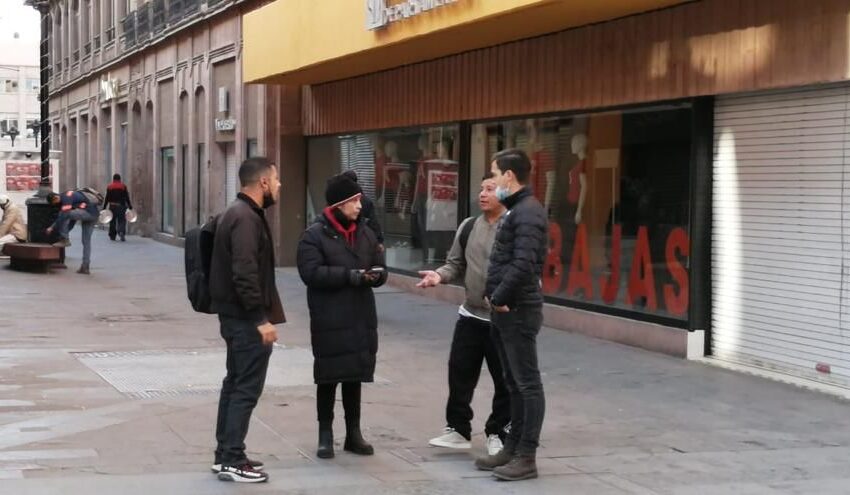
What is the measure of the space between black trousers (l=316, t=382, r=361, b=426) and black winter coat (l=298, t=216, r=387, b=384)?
17 centimetres

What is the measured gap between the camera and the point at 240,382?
7129mm

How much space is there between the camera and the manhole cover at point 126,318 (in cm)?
1514

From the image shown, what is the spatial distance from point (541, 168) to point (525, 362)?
27.2 ft

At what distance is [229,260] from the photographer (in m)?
7.06

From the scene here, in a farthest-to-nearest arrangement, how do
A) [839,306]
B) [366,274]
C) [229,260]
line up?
[839,306], [366,274], [229,260]

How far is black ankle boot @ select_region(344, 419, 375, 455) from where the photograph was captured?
Answer: 780 centimetres

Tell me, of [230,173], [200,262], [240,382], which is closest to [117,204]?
[230,173]

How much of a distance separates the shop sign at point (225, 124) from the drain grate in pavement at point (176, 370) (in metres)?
14.3

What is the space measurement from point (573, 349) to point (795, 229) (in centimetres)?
279

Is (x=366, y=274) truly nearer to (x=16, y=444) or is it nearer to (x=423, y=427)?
(x=423, y=427)

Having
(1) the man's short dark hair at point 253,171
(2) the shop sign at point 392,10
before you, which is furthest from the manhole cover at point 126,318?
(1) the man's short dark hair at point 253,171

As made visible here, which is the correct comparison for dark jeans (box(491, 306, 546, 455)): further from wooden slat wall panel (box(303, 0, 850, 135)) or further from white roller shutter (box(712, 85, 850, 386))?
wooden slat wall panel (box(303, 0, 850, 135))

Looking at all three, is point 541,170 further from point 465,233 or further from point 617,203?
point 465,233

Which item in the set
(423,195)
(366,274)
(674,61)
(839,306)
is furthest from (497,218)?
(423,195)
